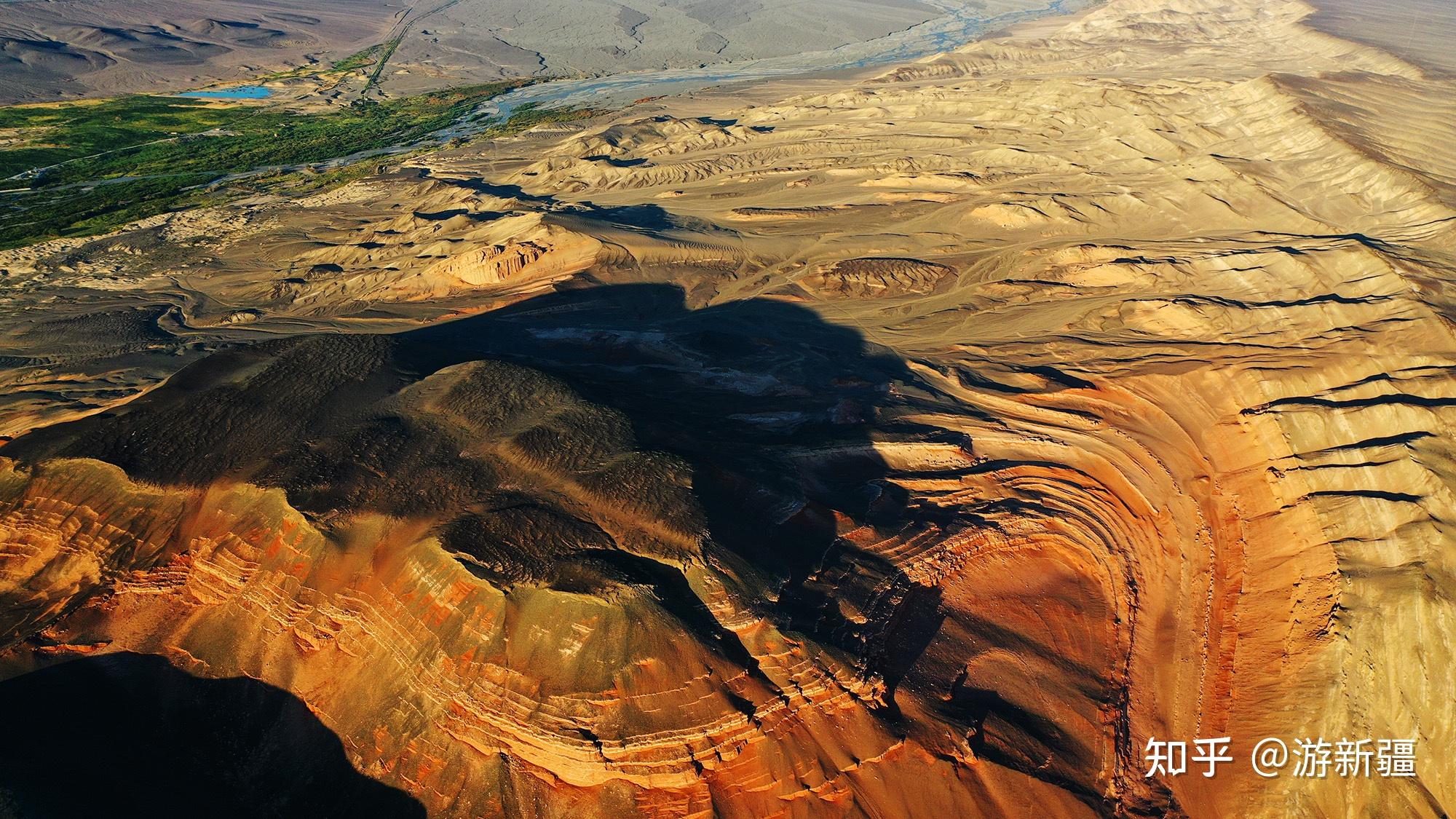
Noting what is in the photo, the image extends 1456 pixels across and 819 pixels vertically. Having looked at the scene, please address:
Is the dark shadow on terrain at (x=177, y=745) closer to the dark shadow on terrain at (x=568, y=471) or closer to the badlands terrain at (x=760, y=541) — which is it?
the badlands terrain at (x=760, y=541)

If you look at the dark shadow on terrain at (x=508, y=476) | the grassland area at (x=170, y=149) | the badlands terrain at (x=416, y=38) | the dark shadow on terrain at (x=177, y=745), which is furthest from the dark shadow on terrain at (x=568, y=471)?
the badlands terrain at (x=416, y=38)

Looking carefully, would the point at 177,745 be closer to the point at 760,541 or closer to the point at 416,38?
the point at 760,541

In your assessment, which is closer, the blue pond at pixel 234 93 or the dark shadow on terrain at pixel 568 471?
the dark shadow on terrain at pixel 568 471

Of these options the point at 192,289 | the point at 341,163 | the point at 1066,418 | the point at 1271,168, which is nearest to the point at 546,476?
the point at 1066,418

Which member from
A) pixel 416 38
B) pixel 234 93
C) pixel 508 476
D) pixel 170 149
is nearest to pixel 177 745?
pixel 508 476

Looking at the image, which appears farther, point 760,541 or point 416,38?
point 416,38
